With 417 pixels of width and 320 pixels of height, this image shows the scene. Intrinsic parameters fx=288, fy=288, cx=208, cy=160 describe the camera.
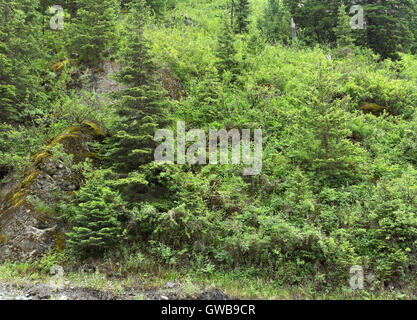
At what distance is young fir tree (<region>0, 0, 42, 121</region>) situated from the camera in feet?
39.2

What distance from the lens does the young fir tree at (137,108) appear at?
9.20 m

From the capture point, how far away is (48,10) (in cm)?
1942

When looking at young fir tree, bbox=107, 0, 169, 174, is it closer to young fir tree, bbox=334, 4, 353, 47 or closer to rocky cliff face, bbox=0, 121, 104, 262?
rocky cliff face, bbox=0, 121, 104, 262

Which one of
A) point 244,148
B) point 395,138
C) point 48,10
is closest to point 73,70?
point 48,10

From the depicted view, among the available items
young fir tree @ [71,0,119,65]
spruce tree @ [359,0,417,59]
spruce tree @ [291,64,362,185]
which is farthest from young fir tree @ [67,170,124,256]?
spruce tree @ [359,0,417,59]

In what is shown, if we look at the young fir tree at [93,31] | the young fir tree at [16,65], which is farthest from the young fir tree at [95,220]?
the young fir tree at [93,31]

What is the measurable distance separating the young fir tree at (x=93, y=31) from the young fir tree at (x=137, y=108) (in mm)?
7253

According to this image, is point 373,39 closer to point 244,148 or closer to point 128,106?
point 244,148

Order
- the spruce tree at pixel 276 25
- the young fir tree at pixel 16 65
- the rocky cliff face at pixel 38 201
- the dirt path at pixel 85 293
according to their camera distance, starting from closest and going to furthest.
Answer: the dirt path at pixel 85 293
the rocky cliff face at pixel 38 201
the young fir tree at pixel 16 65
the spruce tree at pixel 276 25

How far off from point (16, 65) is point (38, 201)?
6.89m

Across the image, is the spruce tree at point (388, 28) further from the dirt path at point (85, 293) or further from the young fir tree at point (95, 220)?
the dirt path at point (85, 293)

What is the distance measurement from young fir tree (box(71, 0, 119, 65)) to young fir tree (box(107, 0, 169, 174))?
7253mm

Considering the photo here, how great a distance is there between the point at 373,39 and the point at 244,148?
18.7 metres

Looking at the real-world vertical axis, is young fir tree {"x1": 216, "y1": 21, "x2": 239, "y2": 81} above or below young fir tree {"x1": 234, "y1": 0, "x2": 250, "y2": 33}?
below
